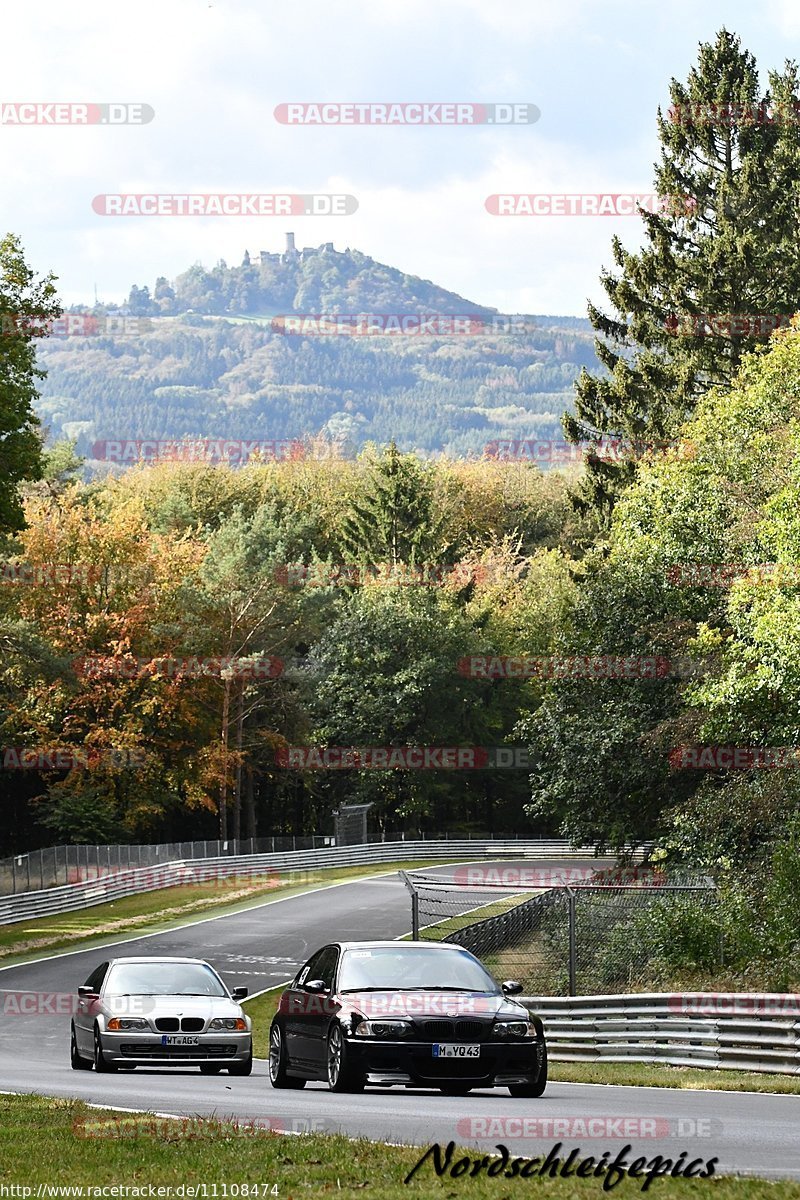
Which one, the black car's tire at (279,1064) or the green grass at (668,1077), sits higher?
the black car's tire at (279,1064)

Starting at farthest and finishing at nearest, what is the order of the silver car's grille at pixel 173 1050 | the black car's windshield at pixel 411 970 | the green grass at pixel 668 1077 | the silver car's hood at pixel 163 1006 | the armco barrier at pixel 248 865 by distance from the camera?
the armco barrier at pixel 248 865, the silver car's hood at pixel 163 1006, the silver car's grille at pixel 173 1050, the green grass at pixel 668 1077, the black car's windshield at pixel 411 970

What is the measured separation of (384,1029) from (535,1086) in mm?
1558

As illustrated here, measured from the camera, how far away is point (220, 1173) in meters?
9.83

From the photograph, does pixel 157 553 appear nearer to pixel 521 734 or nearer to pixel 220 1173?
pixel 521 734

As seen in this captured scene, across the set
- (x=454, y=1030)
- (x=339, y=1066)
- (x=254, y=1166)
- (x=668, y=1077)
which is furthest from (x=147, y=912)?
(x=254, y=1166)

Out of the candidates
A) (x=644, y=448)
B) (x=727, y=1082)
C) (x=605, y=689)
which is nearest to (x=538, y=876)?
(x=644, y=448)

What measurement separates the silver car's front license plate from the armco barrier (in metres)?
36.2

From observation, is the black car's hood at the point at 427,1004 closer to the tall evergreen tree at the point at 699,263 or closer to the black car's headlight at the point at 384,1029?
the black car's headlight at the point at 384,1029

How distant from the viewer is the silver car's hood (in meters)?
19.3

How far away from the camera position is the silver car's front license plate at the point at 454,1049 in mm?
15062

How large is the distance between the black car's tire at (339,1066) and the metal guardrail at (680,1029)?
5130 mm

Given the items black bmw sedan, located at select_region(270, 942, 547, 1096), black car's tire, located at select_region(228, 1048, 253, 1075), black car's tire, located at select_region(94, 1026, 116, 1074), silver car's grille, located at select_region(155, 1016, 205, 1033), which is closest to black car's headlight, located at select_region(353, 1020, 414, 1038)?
black bmw sedan, located at select_region(270, 942, 547, 1096)

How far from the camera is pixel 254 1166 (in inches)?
399

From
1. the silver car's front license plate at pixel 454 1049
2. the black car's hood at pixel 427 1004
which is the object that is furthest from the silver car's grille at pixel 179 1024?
the silver car's front license plate at pixel 454 1049
